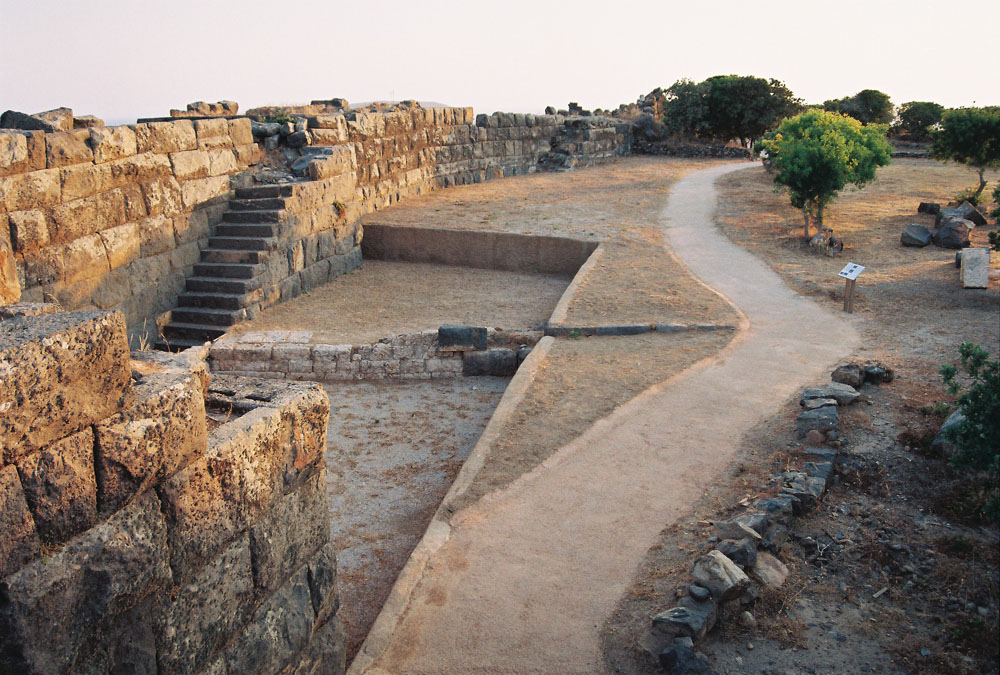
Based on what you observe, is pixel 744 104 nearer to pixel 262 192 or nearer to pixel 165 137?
pixel 262 192

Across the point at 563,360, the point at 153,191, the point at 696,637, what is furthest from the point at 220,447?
the point at 153,191

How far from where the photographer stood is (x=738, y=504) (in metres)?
6.39

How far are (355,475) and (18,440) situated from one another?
589cm

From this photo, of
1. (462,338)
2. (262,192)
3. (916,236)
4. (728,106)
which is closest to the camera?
(462,338)

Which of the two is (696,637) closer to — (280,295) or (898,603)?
(898,603)

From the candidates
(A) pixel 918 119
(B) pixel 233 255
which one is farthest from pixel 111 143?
(A) pixel 918 119

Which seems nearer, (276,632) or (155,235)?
(276,632)

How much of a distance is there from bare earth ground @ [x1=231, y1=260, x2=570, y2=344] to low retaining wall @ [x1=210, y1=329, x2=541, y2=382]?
39 centimetres

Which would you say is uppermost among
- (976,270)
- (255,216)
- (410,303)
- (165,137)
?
(165,137)

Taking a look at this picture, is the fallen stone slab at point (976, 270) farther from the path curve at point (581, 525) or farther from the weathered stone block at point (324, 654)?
the weathered stone block at point (324, 654)

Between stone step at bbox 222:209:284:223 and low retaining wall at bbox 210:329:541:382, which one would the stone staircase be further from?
low retaining wall at bbox 210:329:541:382

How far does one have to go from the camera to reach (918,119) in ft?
112

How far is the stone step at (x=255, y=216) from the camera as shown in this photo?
13.2 m

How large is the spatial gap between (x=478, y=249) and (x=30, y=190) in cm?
819
